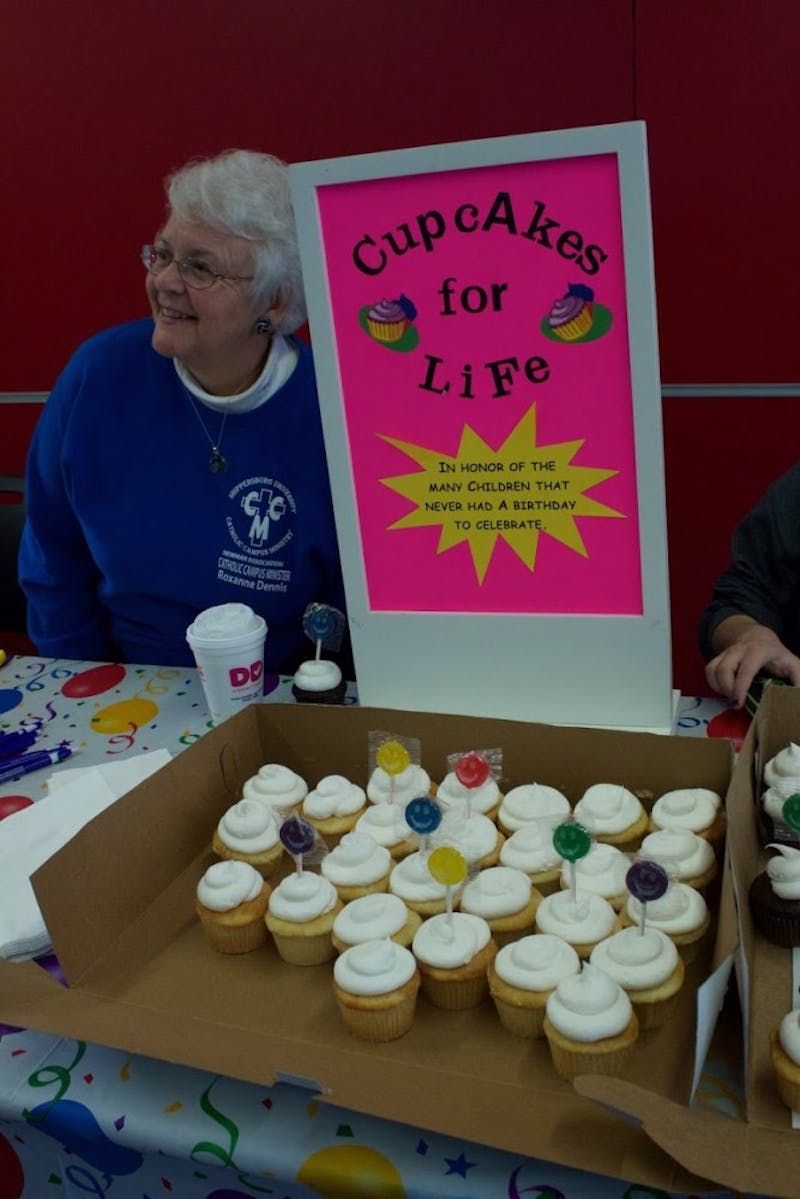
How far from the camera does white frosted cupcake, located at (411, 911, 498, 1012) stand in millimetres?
1045

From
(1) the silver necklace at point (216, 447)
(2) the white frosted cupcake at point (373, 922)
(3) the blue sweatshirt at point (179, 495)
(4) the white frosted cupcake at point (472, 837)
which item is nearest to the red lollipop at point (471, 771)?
(4) the white frosted cupcake at point (472, 837)

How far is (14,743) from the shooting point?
1.57 meters

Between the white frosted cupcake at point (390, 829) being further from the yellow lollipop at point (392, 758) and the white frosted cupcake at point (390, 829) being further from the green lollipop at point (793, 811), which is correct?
the green lollipop at point (793, 811)

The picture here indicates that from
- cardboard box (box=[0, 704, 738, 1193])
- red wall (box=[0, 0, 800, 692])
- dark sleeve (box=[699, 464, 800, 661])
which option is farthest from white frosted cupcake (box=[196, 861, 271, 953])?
red wall (box=[0, 0, 800, 692])

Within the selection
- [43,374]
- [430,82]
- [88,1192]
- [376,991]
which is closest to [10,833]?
[88,1192]

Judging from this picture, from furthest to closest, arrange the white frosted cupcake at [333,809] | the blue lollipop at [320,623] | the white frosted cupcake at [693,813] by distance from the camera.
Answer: the blue lollipop at [320,623] → the white frosted cupcake at [333,809] → the white frosted cupcake at [693,813]

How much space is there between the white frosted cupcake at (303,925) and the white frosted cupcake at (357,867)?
1.6 inches

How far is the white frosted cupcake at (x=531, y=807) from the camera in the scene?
1258mm

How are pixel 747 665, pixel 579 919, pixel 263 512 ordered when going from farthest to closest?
pixel 263 512
pixel 747 665
pixel 579 919

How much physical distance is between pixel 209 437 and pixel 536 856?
1.13 m

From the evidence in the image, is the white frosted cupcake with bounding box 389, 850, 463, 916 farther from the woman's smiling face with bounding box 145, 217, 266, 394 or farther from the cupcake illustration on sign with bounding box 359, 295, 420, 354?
the woman's smiling face with bounding box 145, 217, 266, 394

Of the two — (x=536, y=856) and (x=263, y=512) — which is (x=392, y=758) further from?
(x=263, y=512)

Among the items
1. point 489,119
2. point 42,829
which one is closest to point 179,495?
point 42,829

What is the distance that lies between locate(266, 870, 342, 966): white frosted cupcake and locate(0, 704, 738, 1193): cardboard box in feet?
0.08
